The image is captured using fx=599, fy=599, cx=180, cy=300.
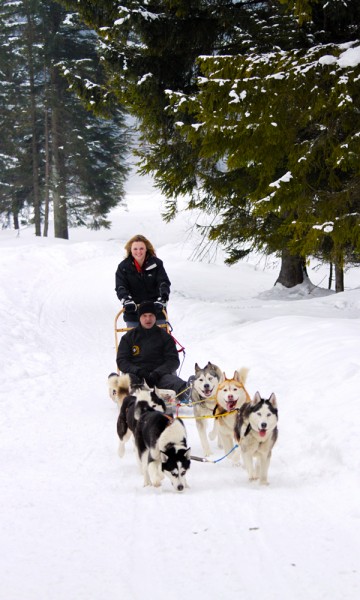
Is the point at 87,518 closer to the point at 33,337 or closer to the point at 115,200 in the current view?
the point at 33,337

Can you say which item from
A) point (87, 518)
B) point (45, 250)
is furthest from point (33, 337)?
point (45, 250)

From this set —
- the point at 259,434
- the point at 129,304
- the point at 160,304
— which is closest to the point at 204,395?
the point at 259,434

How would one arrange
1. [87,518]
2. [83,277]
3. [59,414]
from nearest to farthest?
[87,518] → [59,414] → [83,277]

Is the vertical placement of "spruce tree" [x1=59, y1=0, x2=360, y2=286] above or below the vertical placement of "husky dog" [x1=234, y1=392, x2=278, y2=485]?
above

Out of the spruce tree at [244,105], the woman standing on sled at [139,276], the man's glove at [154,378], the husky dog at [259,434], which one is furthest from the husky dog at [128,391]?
the spruce tree at [244,105]

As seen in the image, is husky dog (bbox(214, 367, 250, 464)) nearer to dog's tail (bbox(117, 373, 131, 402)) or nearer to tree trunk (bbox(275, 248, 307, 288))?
dog's tail (bbox(117, 373, 131, 402))

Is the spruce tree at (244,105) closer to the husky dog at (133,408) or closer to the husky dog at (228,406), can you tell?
the husky dog at (228,406)

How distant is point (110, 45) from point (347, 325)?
22.6ft

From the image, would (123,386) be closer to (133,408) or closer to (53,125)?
(133,408)

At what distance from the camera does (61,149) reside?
29328 millimetres

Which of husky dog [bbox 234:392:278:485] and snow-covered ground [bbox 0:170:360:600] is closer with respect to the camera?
snow-covered ground [bbox 0:170:360:600]

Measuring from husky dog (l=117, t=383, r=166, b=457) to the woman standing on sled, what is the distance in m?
2.27

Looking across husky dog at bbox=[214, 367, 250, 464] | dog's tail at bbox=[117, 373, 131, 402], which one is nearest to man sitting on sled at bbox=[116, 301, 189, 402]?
dog's tail at bbox=[117, 373, 131, 402]

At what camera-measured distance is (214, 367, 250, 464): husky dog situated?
5477 mm
